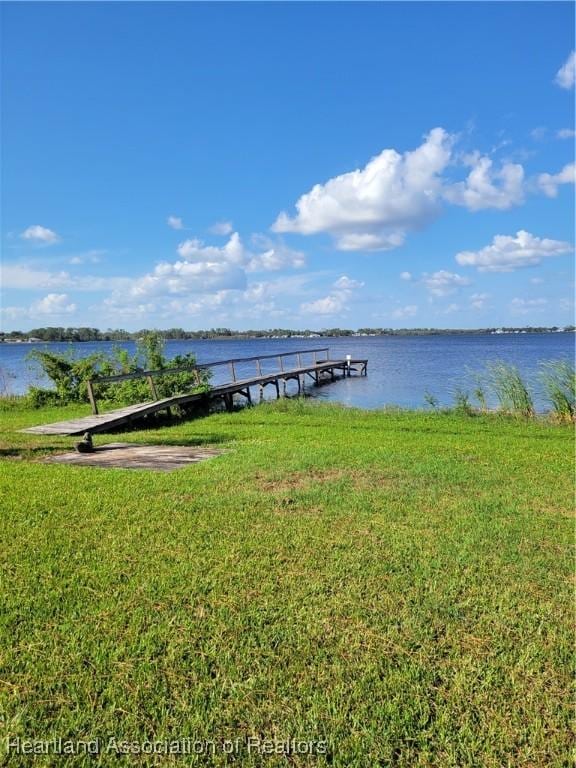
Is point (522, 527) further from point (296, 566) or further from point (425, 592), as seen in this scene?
point (296, 566)

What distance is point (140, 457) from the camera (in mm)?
7809

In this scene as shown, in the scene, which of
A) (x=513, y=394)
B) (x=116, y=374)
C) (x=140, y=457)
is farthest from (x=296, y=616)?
(x=116, y=374)

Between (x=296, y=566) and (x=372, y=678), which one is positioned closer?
(x=372, y=678)

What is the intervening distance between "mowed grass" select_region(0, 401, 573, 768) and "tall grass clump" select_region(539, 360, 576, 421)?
6935mm

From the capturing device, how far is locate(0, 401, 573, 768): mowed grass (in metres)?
2.26

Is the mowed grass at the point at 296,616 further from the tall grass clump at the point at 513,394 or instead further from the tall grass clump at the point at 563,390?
the tall grass clump at the point at 513,394

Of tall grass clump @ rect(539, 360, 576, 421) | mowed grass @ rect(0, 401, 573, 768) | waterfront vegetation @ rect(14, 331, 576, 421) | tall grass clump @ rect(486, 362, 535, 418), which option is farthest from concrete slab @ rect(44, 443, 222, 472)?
tall grass clump @ rect(539, 360, 576, 421)

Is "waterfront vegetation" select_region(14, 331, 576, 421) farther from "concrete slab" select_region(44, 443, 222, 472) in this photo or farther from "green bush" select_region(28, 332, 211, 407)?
"concrete slab" select_region(44, 443, 222, 472)

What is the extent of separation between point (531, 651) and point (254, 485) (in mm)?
3649

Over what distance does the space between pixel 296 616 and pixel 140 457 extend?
5288 mm

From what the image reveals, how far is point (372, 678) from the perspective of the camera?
256cm

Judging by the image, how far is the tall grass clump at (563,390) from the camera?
12235 mm

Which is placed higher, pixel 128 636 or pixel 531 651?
pixel 128 636

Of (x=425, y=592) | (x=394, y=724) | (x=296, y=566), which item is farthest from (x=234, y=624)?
(x=425, y=592)
